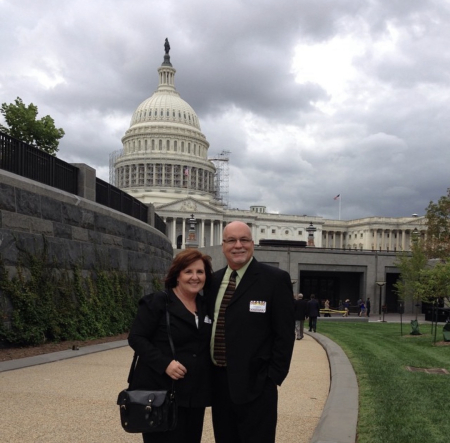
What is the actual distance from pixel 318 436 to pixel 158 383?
2474 millimetres

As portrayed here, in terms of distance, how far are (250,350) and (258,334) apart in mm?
126

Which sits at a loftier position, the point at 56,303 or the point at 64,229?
the point at 64,229

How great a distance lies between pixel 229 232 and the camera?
4.17 m

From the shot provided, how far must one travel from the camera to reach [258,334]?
3887 mm

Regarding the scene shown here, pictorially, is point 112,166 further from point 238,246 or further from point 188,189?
point 238,246

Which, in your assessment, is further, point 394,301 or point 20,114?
A: point 394,301

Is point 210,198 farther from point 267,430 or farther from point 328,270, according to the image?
point 267,430

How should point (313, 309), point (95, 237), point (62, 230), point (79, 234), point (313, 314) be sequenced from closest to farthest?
point (62, 230) < point (79, 234) < point (95, 237) < point (313, 314) < point (313, 309)

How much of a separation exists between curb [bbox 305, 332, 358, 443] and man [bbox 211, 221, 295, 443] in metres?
1.83

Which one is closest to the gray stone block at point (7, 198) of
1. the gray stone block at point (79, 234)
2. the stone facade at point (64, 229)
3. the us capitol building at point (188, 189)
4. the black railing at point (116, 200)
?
the stone facade at point (64, 229)

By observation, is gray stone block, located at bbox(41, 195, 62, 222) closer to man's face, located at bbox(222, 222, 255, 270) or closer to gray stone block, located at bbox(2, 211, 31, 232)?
gray stone block, located at bbox(2, 211, 31, 232)

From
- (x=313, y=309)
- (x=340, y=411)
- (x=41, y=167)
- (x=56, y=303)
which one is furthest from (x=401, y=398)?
(x=313, y=309)

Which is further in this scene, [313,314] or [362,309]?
[362,309]

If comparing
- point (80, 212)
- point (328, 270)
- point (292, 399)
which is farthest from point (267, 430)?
point (328, 270)
